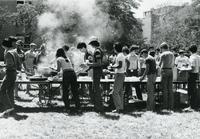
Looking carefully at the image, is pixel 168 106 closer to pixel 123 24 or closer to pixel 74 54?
pixel 74 54

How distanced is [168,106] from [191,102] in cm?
72

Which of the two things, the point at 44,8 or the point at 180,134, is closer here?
the point at 180,134

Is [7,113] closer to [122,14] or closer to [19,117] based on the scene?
[19,117]

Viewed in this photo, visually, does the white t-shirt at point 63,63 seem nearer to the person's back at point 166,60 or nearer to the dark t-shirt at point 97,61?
the dark t-shirt at point 97,61

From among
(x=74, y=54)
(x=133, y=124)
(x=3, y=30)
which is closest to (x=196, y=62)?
(x=133, y=124)

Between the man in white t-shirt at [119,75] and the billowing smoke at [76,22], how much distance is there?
76.1 feet

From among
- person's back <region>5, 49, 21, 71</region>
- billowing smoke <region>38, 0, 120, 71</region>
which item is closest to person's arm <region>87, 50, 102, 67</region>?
person's back <region>5, 49, 21, 71</region>

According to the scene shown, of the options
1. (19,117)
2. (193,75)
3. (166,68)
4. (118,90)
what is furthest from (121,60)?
(19,117)

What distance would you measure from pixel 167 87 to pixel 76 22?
24.2 m

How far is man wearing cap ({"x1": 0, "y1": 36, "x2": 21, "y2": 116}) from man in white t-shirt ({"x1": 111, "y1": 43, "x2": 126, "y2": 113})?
8.71 ft

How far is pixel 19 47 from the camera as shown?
41.7 ft

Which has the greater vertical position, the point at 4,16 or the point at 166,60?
the point at 4,16

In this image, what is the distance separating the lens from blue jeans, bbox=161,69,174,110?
10031 millimetres

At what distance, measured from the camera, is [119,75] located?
9.57 m
